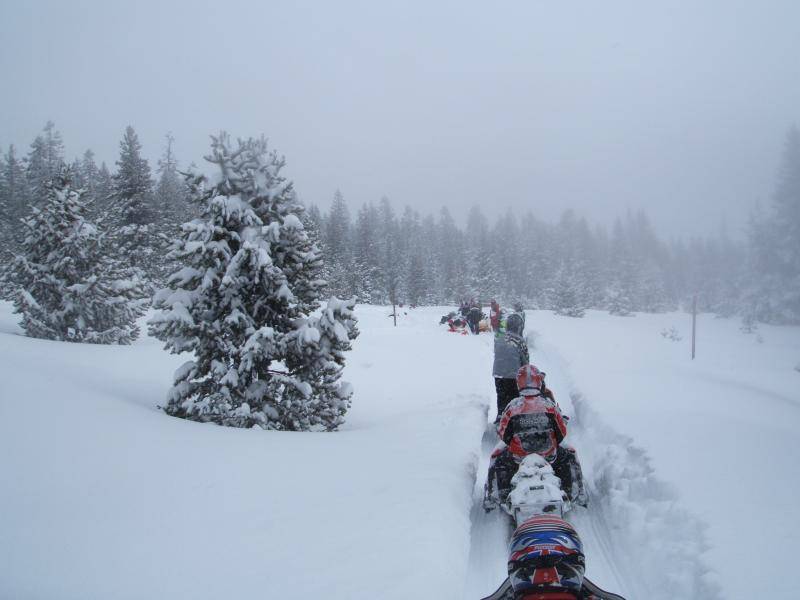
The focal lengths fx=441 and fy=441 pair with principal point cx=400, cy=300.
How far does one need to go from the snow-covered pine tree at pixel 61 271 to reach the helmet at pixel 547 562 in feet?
57.7

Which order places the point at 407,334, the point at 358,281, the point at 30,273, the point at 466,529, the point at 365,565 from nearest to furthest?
the point at 365,565
the point at 466,529
the point at 30,273
the point at 407,334
the point at 358,281

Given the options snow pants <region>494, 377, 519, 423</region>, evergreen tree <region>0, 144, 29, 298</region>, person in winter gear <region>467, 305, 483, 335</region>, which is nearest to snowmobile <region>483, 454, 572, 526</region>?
snow pants <region>494, 377, 519, 423</region>

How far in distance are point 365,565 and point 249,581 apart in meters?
0.95

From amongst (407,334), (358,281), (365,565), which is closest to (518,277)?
(358,281)

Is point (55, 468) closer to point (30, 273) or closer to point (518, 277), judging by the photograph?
point (30, 273)

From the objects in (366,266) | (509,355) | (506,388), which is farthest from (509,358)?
(366,266)

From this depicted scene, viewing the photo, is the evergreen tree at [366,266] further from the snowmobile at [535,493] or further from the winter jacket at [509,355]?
the snowmobile at [535,493]

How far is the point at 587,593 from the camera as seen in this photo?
310 cm

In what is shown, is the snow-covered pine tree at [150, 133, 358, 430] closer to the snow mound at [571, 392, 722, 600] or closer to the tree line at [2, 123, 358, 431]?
the tree line at [2, 123, 358, 431]

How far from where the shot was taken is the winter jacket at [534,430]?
5535 mm

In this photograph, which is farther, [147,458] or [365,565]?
[147,458]

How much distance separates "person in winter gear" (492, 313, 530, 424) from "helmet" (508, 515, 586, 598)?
5.39 meters

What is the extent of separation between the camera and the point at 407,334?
23.1m

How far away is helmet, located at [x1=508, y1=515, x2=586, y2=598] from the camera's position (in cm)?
289
